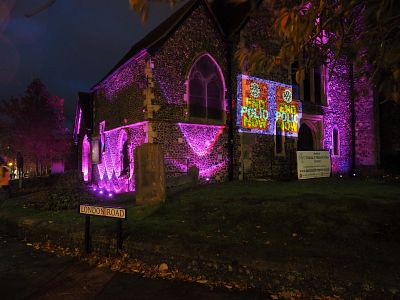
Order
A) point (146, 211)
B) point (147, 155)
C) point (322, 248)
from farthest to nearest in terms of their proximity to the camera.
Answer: point (147, 155)
point (146, 211)
point (322, 248)

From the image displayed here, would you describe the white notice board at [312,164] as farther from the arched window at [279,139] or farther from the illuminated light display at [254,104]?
the illuminated light display at [254,104]

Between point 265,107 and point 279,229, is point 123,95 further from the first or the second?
point 279,229

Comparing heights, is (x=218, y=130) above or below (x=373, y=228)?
above

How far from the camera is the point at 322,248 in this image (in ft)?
20.7

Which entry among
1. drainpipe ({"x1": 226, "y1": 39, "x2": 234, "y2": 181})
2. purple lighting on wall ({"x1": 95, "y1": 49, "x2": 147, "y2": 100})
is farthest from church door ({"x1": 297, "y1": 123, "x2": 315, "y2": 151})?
purple lighting on wall ({"x1": 95, "y1": 49, "x2": 147, "y2": 100})

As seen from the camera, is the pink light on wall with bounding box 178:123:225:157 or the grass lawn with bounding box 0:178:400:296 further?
the pink light on wall with bounding box 178:123:225:157

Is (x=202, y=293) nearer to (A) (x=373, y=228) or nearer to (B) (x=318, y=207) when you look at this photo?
(A) (x=373, y=228)

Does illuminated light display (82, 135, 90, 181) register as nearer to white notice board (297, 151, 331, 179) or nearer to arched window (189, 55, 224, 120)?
arched window (189, 55, 224, 120)

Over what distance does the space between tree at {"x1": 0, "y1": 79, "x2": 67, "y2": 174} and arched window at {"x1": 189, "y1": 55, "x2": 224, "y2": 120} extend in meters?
27.0

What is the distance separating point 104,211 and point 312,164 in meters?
13.1

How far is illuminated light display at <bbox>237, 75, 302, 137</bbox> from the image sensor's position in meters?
19.4

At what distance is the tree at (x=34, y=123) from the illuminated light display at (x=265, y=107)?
2782 cm

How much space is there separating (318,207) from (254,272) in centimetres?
426

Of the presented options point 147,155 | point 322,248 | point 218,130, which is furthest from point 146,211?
point 218,130
